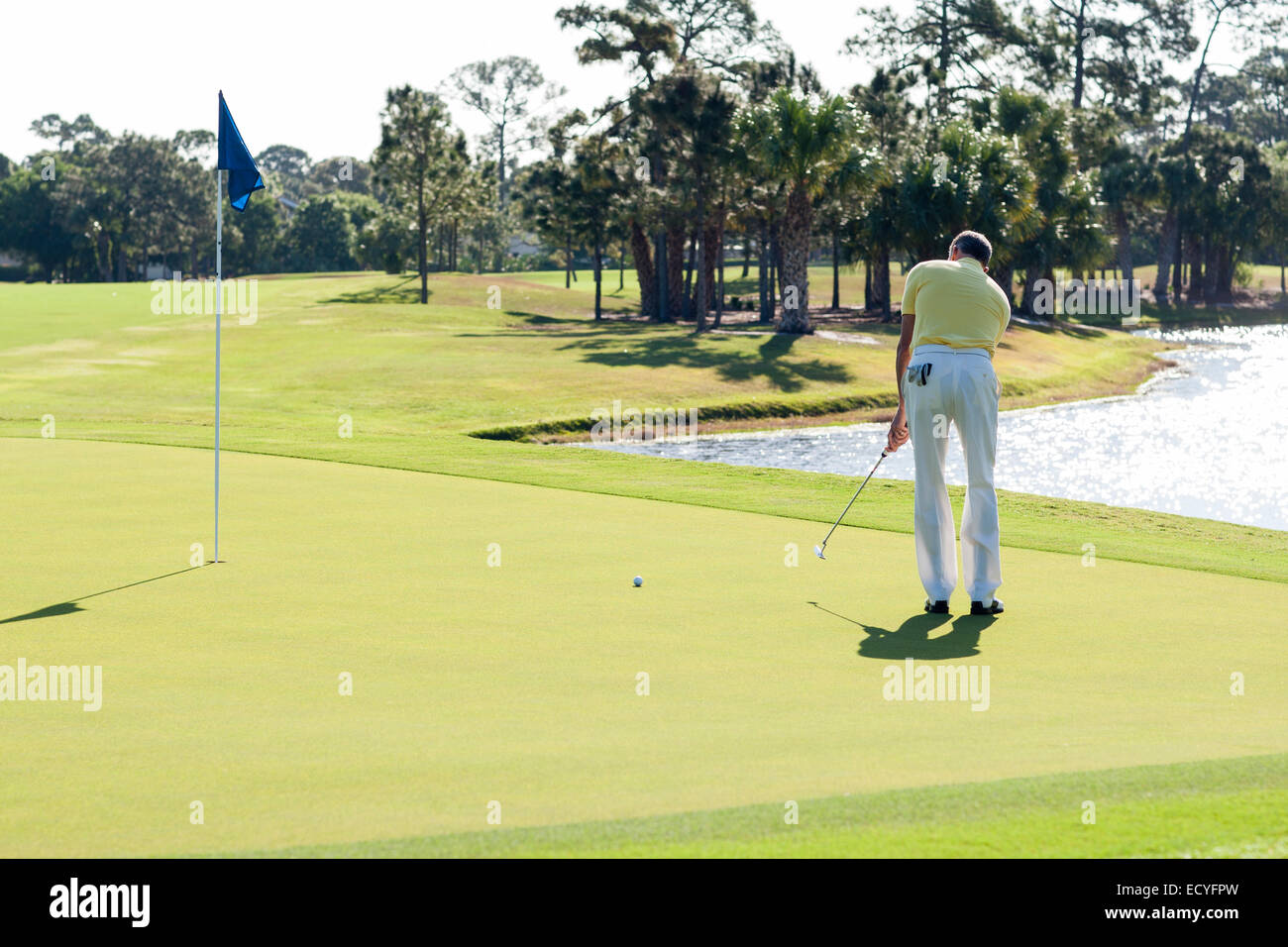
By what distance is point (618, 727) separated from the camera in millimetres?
6332

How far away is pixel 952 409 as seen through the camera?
9688mm

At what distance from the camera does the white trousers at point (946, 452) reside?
965 centimetres

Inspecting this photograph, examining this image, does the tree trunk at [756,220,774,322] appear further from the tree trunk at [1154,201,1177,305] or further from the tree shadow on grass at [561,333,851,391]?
the tree trunk at [1154,201,1177,305]

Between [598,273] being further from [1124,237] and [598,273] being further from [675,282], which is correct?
[1124,237]

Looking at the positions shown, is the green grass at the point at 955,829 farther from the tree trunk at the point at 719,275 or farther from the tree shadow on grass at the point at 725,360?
the tree trunk at the point at 719,275

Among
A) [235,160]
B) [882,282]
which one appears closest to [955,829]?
[235,160]

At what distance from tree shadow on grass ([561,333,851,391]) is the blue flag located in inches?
1216

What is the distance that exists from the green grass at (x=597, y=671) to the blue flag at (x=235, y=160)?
129 inches

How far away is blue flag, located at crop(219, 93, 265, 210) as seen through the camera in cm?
1165

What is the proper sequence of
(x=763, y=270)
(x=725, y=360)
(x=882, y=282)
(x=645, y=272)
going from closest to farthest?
(x=725, y=360), (x=763, y=270), (x=882, y=282), (x=645, y=272)

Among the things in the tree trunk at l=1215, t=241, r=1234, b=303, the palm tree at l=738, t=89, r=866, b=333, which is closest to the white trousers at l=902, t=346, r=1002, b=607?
the palm tree at l=738, t=89, r=866, b=333

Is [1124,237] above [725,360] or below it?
above

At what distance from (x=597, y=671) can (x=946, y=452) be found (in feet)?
11.9
